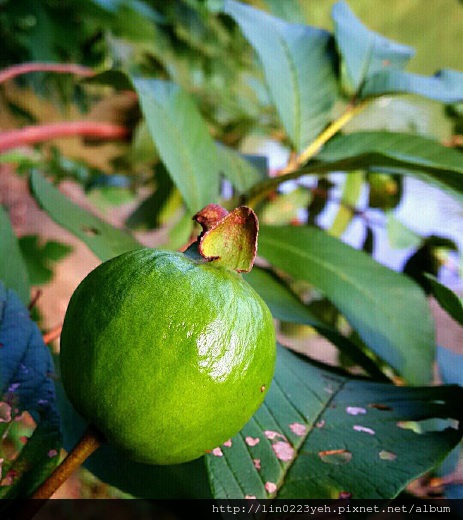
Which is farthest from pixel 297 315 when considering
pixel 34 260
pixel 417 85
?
pixel 34 260

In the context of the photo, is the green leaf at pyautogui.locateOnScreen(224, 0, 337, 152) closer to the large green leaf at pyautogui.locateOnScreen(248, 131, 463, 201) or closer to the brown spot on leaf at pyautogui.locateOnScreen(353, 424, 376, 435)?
the large green leaf at pyautogui.locateOnScreen(248, 131, 463, 201)

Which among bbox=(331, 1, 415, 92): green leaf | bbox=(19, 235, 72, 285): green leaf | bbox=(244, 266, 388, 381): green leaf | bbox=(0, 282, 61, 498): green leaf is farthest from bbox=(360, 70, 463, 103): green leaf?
bbox=(19, 235, 72, 285): green leaf

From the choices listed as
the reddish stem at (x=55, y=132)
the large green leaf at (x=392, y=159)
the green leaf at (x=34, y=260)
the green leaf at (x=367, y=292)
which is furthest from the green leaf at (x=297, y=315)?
the green leaf at (x=34, y=260)

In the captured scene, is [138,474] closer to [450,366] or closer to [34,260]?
[450,366]

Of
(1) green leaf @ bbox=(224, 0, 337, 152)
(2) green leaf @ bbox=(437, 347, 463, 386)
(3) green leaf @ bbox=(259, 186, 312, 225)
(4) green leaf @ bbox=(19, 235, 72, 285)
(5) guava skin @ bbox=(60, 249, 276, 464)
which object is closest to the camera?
(5) guava skin @ bbox=(60, 249, 276, 464)

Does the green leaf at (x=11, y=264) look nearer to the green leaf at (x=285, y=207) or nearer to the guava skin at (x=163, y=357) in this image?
the guava skin at (x=163, y=357)

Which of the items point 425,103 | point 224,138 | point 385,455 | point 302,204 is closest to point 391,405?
point 385,455

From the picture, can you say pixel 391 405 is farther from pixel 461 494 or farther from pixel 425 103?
pixel 425 103
